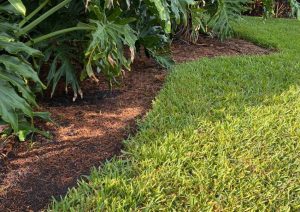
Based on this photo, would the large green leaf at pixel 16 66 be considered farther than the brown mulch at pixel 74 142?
Yes

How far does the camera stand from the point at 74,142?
9.00ft

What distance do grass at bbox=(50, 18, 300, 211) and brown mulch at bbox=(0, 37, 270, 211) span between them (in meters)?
0.13

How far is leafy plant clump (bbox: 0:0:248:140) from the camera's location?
7.80ft

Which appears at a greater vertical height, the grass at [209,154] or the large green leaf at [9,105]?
the large green leaf at [9,105]

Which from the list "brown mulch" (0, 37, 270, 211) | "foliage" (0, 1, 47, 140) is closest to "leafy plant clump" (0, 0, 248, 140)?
"foliage" (0, 1, 47, 140)

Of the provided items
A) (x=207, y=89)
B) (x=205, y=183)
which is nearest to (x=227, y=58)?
(x=207, y=89)


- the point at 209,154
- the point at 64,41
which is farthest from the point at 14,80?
the point at 209,154

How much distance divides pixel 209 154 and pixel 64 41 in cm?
149

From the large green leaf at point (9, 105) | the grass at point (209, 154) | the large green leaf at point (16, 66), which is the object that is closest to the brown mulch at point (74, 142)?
the grass at point (209, 154)

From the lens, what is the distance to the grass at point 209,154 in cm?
214

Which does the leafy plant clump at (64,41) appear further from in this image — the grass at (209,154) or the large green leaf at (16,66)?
the grass at (209,154)

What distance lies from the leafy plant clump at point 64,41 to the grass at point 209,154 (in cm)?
48

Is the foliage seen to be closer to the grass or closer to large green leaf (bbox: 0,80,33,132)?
large green leaf (bbox: 0,80,33,132)

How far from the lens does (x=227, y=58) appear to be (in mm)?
4781
